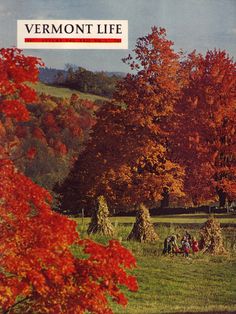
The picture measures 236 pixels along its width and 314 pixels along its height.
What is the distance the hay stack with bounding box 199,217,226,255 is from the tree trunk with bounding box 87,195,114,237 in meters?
2.81

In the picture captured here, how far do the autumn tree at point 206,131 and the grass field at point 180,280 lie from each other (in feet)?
4.97

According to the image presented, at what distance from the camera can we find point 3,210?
9258 mm

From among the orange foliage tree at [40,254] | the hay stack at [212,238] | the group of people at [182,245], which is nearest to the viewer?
the orange foliage tree at [40,254]

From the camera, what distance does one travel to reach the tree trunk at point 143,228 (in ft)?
58.1

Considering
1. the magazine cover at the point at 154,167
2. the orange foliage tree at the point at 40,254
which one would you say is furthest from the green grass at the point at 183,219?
the orange foliage tree at the point at 40,254

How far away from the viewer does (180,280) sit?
49.5 ft

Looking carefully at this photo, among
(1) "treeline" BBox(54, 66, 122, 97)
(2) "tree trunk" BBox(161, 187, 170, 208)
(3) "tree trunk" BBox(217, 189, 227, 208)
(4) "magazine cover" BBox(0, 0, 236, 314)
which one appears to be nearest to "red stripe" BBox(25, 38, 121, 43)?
(4) "magazine cover" BBox(0, 0, 236, 314)

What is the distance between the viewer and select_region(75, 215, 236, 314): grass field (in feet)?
44.4

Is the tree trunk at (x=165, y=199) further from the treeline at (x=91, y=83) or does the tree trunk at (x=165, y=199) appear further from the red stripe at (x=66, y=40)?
the red stripe at (x=66, y=40)

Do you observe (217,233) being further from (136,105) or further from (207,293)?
(136,105)

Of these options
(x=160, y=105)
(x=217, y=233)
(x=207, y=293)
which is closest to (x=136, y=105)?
(x=160, y=105)

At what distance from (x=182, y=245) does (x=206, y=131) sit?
4615mm

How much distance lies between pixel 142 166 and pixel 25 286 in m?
10.6

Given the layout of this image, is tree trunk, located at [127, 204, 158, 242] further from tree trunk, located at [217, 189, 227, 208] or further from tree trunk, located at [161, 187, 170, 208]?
tree trunk, located at [217, 189, 227, 208]
